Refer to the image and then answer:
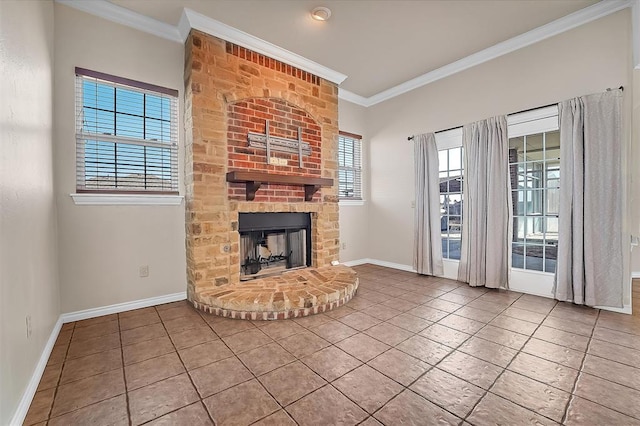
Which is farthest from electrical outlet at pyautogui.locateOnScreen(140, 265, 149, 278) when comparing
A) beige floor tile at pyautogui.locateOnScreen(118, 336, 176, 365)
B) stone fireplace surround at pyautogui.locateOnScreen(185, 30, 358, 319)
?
beige floor tile at pyautogui.locateOnScreen(118, 336, 176, 365)

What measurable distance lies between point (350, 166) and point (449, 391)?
401cm

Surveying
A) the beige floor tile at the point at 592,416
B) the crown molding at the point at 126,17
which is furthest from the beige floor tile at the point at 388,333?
the crown molding at the point at 126,17

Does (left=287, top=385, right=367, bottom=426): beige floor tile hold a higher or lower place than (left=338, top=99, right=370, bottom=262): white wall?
lower

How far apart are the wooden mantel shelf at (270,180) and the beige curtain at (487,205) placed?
1.93 m

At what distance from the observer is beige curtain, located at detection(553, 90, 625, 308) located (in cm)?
273

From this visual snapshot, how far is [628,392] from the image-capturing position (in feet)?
5.20

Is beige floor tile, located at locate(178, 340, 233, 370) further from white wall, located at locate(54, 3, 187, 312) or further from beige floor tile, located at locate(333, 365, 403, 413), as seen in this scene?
white wall, located at locate(54, 3, 187, 312)

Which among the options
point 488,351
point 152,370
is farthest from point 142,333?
point 488,351

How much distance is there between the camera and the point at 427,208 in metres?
4.21

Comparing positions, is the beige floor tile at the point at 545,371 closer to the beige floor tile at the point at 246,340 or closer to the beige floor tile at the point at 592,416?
the beige floor tile at the point at 592,416

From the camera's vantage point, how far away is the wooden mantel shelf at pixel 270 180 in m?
3.08

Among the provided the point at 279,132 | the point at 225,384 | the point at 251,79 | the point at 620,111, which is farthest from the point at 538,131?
the point at 225,384

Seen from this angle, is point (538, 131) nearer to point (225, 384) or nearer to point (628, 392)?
point (628, 392)

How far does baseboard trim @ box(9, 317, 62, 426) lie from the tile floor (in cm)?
4
